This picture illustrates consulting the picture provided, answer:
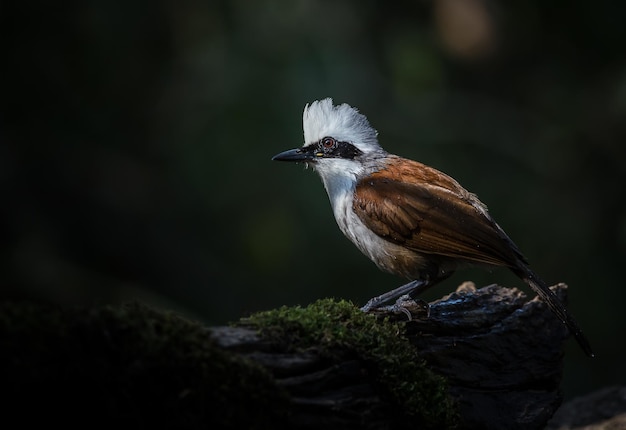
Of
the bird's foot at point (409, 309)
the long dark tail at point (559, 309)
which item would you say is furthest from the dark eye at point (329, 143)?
the long dark tail at point (559, 309)

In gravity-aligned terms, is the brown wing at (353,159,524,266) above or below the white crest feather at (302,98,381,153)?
below

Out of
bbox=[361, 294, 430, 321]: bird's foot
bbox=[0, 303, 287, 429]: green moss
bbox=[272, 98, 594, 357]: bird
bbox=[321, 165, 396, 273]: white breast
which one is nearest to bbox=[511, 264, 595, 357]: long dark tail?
bbox=[272, 98, 594, 357]: bird

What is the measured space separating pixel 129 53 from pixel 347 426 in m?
7.53

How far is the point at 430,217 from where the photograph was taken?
5.03 m

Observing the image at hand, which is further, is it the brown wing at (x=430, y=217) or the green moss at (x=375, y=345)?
→ the brown wing at (x=430, y=217)

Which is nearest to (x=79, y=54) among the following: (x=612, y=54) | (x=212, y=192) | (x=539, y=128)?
(x=212, y=192)

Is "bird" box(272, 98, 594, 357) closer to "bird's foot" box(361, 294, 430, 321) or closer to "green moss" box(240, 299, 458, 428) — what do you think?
"bird's foot" box(361, 294, 430, 321)

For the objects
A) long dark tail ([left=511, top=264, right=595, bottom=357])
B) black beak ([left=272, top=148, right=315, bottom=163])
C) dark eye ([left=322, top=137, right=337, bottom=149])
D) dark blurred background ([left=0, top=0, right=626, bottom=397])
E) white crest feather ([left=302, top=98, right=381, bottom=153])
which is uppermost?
dark blurred background ([left=0, top=0, right=626, bottom=397])

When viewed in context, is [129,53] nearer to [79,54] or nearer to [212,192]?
[79,54]

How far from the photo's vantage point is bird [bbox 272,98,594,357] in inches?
193

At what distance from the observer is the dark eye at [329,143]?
572 cm

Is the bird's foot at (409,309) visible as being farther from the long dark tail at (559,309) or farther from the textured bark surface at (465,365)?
the long dark tail at (559,309)

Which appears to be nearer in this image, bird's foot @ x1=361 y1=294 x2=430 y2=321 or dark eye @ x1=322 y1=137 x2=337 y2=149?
bird's foot @ x1=361 y1=294 x2=430 y2=321

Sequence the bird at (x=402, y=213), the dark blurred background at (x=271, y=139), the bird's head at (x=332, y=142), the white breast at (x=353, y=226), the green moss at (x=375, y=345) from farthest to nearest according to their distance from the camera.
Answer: the dark blurred background at (x=271, y=139), the bird's head at (x=332, y=142), the white breast at (x=353, y=226), the bird at (x=402, y=213), the green moss at (x=375, y=345)
